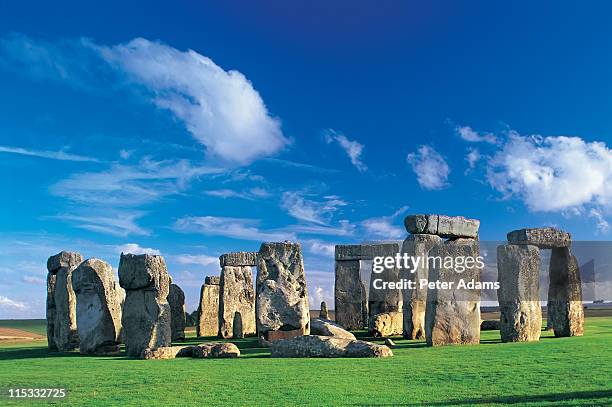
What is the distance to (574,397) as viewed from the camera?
6.64 m

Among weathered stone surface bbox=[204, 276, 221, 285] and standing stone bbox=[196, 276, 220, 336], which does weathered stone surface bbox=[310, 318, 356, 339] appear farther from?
weathered stone surface bbox=[204, 276, 221, 285]

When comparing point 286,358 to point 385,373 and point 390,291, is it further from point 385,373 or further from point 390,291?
point 390,291

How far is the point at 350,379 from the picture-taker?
841 centimetres

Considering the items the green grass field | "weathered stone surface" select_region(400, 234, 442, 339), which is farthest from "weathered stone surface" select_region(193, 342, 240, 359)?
"weathered stone surface" select_region(400, 234, 442, 339)

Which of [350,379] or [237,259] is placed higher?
[237,259]

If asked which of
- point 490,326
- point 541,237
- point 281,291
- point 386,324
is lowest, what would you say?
point 490,326

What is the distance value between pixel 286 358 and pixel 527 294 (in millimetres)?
6029

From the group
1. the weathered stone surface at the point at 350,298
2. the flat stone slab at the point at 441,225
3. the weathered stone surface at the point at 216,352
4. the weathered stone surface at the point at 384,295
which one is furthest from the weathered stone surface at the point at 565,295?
the weathered stone surface at the point at 216,352

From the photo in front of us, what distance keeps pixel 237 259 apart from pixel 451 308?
34.5 ft

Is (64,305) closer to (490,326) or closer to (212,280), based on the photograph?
(212,280)

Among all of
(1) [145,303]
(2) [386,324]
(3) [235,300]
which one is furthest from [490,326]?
(1) [145,303]

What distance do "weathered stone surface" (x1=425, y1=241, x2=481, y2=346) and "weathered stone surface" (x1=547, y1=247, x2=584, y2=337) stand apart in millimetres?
3073

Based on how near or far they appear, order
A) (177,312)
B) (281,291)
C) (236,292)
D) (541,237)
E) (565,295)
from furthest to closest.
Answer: (236,292) < (177,312) < (565,295) < (541,237) < (281,291)

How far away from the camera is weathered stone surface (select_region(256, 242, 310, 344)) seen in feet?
48.5
